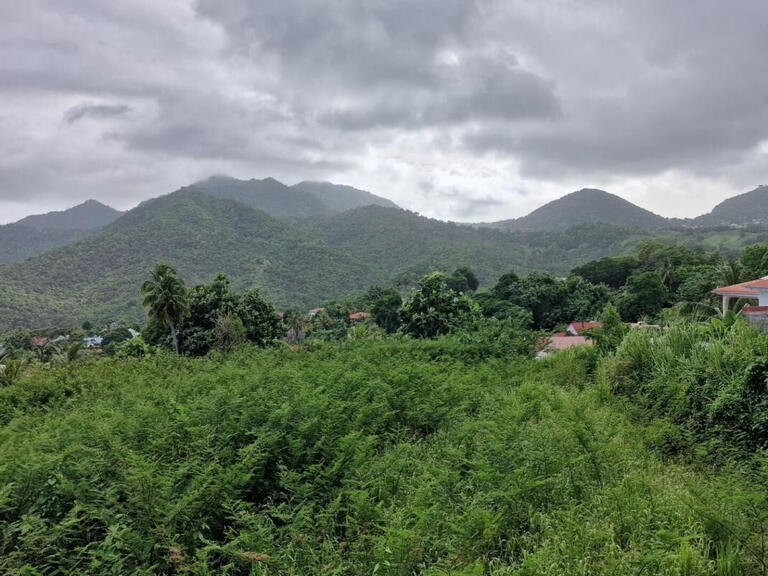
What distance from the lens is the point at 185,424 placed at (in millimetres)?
5977

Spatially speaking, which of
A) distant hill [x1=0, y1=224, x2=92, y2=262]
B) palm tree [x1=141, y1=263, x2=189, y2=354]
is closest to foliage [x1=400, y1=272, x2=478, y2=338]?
palm tree [x1=141, y1=263, x2=189, y2=354]

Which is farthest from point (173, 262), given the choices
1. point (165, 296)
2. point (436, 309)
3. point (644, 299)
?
point (436, 309)

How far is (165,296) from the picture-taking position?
89.1ft

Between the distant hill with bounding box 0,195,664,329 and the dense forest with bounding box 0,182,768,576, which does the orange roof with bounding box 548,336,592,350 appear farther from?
the distant hill with bounding box 0,195,664,329

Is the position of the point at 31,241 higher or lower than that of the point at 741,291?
higher

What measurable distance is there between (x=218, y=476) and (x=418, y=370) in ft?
16.7

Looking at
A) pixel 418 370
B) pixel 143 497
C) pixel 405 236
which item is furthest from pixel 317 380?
pixel 405 236

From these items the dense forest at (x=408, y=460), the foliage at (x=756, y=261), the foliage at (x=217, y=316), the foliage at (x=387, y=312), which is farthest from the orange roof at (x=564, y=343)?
the foliage at (x=387, y=312)

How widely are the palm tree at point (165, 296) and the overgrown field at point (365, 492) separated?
842 inches

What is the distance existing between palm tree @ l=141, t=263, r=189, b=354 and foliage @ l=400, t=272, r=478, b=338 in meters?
17.4

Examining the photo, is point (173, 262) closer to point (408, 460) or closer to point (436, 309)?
point (436, 309)

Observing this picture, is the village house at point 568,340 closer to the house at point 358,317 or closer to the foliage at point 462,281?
the house at point 358,317

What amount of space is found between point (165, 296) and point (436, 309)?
1874 cm

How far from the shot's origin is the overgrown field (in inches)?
137
